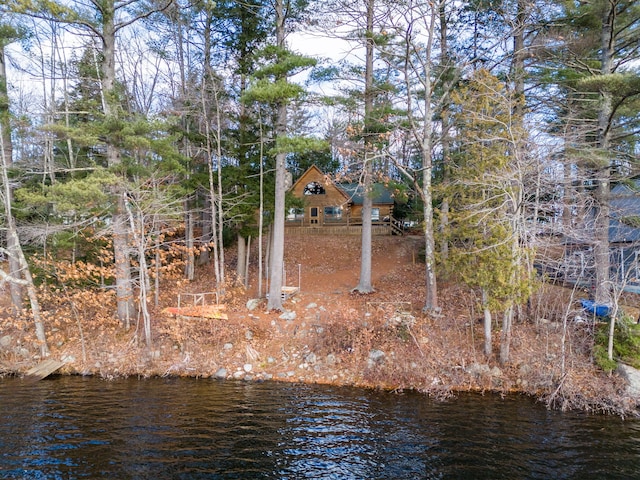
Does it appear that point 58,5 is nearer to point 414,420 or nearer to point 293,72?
point 293,72

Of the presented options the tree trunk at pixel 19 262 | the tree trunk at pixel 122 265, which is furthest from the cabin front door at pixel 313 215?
the tree trunk at pixel 19 262

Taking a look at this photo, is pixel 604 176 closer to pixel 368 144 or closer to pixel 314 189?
pixel 368 144

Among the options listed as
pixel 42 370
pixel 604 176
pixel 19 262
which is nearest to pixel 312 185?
pixel 604 176

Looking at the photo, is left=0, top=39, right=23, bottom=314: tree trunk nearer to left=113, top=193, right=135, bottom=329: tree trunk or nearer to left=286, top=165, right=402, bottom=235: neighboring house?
left=113, top=193, right=135, bottom=329: tree trunk

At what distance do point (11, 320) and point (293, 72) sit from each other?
12.7 meters

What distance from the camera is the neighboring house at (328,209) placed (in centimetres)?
2714

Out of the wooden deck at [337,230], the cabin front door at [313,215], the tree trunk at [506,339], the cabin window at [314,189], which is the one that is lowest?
the tree trunk at [506,339]

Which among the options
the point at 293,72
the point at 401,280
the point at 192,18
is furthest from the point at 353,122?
the point at 192,18

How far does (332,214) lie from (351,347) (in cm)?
1834

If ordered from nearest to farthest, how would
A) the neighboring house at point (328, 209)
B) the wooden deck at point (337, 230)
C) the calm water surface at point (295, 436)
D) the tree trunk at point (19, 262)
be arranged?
the calm water surface at point (295, 436) → the tree trunk at point (19, 262) → the wooden deck at point (337, 230) → the neighboring house at point (328, 209)

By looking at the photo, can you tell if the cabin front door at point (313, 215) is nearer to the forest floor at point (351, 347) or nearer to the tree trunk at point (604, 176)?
the forest floor at point (351, 347)

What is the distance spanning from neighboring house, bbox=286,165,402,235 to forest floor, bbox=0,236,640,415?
42.5 ft

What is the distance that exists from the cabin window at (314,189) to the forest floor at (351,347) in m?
15.2

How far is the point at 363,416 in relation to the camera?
8.45 meters
